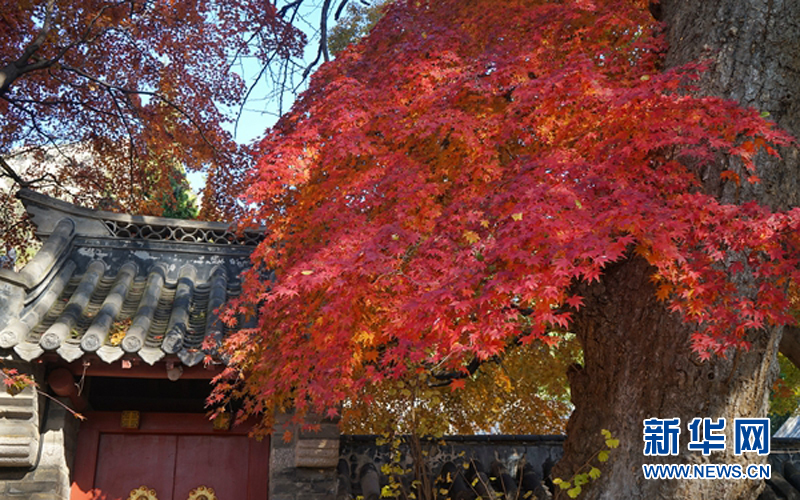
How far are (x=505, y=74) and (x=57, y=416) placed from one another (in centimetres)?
511

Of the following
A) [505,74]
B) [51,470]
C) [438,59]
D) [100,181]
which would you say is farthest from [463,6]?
[100,181]

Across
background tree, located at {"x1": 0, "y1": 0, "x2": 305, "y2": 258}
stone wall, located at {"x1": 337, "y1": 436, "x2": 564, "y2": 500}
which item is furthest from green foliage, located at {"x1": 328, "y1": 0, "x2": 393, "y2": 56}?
stone wall, located at {"x1": 337, "y1": 436, "x2": 564, "y2": 500}

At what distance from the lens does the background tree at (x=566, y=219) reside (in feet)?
14.3

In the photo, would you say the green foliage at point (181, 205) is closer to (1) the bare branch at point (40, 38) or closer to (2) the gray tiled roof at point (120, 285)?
(2) the gray tiled roof at point (120, 285)

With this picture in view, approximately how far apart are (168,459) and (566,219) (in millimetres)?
5024

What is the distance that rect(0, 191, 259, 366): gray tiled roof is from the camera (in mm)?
6059

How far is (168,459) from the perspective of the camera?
283 inches

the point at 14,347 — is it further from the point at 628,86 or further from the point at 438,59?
the point at 628,86

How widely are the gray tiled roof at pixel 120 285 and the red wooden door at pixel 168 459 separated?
1.16m

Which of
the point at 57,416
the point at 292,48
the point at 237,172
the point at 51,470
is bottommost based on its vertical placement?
the point at 51,470

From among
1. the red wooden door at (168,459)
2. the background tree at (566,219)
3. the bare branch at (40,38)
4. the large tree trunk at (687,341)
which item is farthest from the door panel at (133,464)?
the bare branch at (40,38)

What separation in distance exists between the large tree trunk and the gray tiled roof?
3.27 m

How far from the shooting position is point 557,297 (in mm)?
4094

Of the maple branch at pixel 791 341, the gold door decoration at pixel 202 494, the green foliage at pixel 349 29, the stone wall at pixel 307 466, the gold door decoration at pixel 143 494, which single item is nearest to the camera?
the stone wall at pixel 307 466
